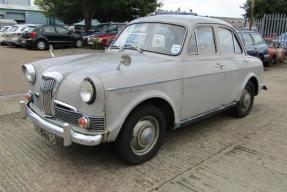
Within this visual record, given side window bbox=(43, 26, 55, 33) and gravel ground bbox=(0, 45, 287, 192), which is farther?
side window bbox=(43, 26, 55, 33)

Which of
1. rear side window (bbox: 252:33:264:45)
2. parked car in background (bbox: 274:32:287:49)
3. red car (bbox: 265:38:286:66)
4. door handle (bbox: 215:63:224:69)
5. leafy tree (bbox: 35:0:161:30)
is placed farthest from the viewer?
leafy tree (bbox: 35:0:161:30)

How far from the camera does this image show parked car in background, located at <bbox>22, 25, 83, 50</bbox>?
19202 millimetres

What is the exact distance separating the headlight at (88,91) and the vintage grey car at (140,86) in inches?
0.4

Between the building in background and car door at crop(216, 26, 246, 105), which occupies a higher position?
the building in background

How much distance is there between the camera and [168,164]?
431 cm

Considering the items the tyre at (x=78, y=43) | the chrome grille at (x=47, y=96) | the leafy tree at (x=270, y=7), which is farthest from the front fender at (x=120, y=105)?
the leafy tree at (x=270, y=7)

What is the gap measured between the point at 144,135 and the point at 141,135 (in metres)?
0.05

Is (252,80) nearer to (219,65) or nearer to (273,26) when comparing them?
(219,65)

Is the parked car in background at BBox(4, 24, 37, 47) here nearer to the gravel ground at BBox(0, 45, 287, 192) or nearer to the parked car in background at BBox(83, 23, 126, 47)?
the parked car in background at BBox(83, 23, 126, 47)

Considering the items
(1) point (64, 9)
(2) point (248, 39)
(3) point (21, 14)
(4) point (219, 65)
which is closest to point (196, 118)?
(4) point (219, 65)

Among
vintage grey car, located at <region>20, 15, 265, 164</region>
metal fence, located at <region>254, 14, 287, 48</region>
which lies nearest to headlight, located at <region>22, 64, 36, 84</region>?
vintage grey car, located at <region>20, 15, 265, 164</region>

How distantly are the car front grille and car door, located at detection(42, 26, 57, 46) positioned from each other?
55.1 ft

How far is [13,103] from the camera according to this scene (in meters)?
7.05

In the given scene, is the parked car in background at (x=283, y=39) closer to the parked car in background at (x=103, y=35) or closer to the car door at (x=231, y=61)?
the parked car in background at (x=103, y=35)
